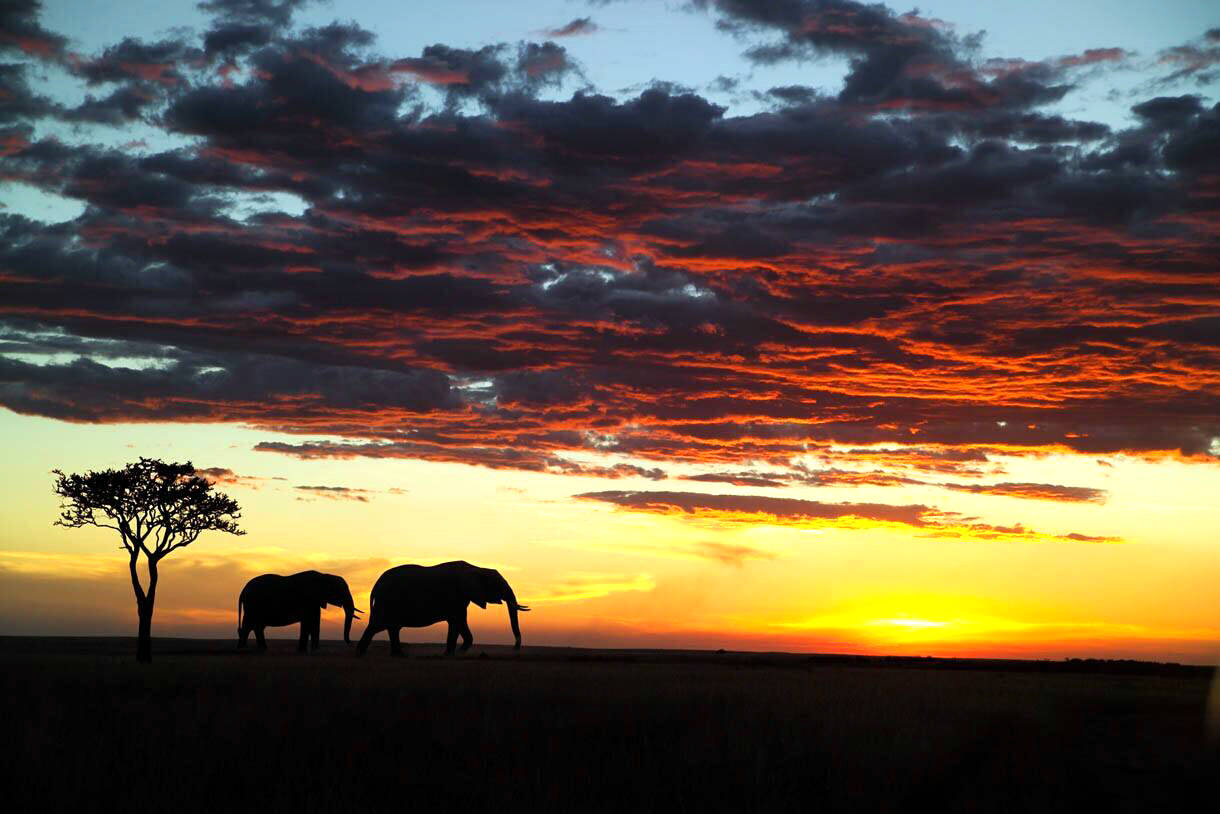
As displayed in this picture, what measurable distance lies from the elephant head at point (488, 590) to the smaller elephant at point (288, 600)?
8533 mm

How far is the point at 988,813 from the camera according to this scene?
15867 mm

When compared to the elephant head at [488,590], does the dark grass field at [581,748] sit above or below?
below

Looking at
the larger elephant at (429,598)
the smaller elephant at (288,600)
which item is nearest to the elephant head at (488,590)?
the larger elephant at (429,598)

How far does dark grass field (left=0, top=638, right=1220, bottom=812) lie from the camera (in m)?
16.6

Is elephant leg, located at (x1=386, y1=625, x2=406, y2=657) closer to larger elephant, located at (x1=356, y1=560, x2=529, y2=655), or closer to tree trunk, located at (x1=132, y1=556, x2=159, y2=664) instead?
larger elephant, located at (x1=356, y1=560, x2=529, y2=655)

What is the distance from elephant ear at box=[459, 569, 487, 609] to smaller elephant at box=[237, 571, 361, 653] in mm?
8446

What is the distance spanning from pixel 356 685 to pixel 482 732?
8.13 metres

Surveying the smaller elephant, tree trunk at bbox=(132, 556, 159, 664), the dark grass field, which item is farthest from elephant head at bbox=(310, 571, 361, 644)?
the dark grass field

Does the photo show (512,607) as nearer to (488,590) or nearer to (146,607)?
(488,590)

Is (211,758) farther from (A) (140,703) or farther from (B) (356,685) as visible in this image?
(B) (356,685)

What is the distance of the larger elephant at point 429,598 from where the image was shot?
62250 millimetres

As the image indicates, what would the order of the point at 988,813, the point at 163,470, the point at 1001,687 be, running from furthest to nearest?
1. the point at 163,470
2. the point at 1001,687
3. the point at 988,813

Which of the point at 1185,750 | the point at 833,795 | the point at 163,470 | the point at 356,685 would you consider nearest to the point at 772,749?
the point at 833,795

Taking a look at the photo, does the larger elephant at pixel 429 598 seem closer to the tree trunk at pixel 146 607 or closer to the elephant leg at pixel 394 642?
the elephant leg at pixel 394 642
